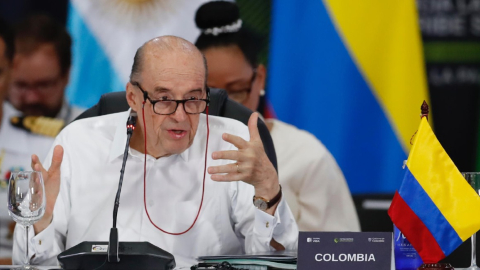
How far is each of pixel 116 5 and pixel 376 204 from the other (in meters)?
1.86

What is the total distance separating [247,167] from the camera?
2119 mm

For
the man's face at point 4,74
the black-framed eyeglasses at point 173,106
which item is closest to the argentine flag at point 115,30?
the man's face at point 4,74

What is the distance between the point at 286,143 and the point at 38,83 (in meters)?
1.45

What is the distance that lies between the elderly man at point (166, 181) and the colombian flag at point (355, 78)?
1.48 metres

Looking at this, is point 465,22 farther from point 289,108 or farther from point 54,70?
point 54,70

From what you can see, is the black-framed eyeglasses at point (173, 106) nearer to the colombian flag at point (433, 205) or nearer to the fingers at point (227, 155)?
the fingers at point (227, 155)

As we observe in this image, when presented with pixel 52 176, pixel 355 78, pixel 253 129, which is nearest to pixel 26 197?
pixel 52 176

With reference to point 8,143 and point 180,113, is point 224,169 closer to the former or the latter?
point 180,113

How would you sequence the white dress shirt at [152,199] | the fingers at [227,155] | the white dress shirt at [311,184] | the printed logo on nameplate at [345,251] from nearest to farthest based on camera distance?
the printed logo on nameplate at [345,251] → the fingers at [227,155] → the white dress shirt at [152,199] → the white dress shirt at [311,184]

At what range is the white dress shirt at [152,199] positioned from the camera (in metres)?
2.44

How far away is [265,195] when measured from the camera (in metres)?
2.21

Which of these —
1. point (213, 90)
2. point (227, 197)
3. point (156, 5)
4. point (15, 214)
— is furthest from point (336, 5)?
point (15, 214)

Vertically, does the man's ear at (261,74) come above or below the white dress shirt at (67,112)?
above

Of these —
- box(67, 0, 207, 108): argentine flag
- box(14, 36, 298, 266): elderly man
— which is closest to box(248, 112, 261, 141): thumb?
box(14, 36, 298, 266): elderly man
